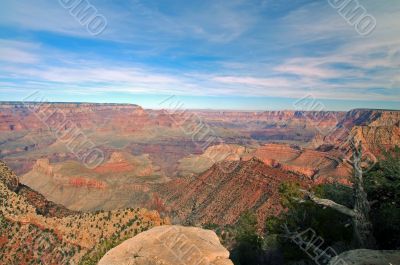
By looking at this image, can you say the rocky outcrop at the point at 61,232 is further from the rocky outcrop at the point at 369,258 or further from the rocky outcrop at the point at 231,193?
the rocky outcrop at the point at 231,193

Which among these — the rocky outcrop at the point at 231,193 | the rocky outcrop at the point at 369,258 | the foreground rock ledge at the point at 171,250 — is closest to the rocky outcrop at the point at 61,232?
the foreground rock ledge at the point at 171,250

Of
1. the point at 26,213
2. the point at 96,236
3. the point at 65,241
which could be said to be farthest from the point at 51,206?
the point at 96,236

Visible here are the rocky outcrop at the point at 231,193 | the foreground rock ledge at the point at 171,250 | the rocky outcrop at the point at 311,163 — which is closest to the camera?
the foreground rock ledge at the point at 171,250

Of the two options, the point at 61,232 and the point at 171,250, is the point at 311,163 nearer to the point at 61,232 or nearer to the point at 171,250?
the point at 61,232

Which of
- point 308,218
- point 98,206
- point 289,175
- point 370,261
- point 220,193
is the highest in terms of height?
point 370,261

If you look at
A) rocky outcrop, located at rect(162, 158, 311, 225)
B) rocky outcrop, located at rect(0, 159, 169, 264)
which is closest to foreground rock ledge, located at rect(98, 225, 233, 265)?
rocky outcrop, located at rect(0, 159, 169, 264)

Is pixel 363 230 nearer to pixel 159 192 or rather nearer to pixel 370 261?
pixel 370 261

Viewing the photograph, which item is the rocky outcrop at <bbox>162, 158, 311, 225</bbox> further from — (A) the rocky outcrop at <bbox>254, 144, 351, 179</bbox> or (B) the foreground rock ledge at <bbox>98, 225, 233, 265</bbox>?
(A) the rocky outcrop at <bbox>254, 144, 351, 179</bbox>

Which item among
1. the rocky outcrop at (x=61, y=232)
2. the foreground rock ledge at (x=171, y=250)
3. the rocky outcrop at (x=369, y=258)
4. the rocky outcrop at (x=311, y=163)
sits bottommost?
the rocky outcrop at (x=311, y=163)

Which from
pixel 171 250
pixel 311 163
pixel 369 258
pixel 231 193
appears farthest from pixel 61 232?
pixel 311 163
